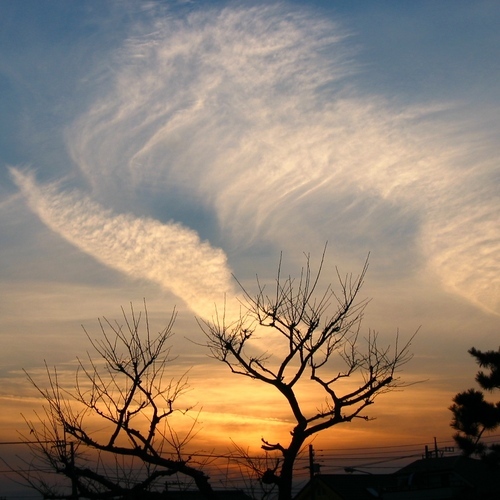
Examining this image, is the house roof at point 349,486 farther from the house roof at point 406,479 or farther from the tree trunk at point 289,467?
the tree trunk at point 289,467

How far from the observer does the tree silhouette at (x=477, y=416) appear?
20.5 metres

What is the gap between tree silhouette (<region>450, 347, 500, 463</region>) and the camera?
67.4ft

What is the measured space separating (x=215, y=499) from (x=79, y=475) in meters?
1.96

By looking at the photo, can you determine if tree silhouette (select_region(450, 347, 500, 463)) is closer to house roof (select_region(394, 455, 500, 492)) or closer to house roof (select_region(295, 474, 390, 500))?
house roof (select_region(394, 455, 500, 492))

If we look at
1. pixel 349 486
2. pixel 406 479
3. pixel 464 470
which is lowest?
pixel 349 486

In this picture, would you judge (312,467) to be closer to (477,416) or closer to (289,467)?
(477,416)

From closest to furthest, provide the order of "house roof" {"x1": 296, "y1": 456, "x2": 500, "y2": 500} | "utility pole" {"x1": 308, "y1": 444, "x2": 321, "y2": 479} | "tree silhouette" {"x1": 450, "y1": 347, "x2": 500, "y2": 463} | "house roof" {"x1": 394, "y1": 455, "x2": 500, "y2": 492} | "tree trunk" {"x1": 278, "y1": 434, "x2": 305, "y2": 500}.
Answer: "tree trunk" {"x1": 278, "y1": 434, "x2": 305, "y2": 500}
"tree silhouette" {"x1": 450, "y1": 347, "x2": 500, "y2": 463}
"house roof" {"x1": 394, "y1": 455, "x2": 500, "y2": 492}
"house roof" {"x1": 296, "y1": 456, "x2": 500, "y2": 500}
"utility pole" {"x1": 308, "y1": 444, "x2": 321, "y2": 479}

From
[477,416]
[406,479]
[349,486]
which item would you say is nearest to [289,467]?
[477,416]

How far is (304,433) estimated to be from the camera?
991 centimetres

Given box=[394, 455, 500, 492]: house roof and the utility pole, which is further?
the utility pole

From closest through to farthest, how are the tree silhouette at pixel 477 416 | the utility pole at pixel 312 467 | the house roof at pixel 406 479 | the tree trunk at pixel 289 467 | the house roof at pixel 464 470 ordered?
the tree trunk at pixel 289 467 → the tree silhouette at pixel 477 416 → the house roof at pixel 464 470 → the house roof at pixel 406 479 → the utility pole at pixel 312 467

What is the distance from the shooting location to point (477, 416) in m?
20.5

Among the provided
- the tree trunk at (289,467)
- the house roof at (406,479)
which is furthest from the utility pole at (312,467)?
the tree trunk at (289,467)

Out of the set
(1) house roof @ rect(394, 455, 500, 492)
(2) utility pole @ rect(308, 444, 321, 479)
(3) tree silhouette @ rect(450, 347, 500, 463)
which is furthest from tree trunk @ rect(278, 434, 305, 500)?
(2) utility pole @ rect(308, 444, 321, 479)
